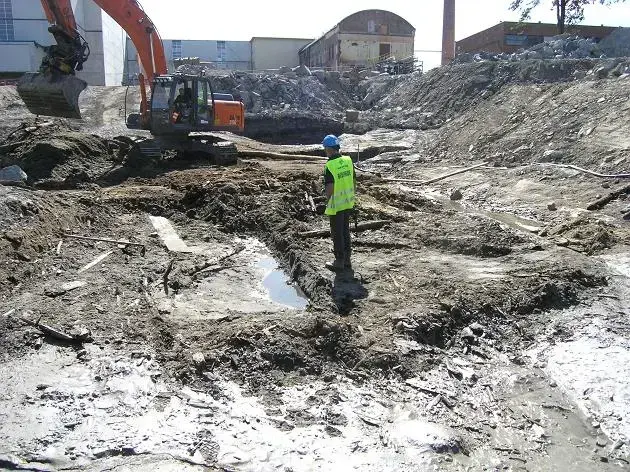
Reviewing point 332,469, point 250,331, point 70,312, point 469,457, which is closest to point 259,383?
point 250,331

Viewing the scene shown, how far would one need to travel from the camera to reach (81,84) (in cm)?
1091

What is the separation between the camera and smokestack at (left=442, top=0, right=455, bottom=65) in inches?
1435

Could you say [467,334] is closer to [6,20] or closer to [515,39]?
[6,20]

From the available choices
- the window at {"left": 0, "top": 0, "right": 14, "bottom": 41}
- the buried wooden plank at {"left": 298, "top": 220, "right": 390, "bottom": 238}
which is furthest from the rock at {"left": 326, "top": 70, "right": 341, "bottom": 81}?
the buried wooden plank at {"left": 298, "top": 220, "right": 390, "bottom": 238}

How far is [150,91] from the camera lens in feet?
46.4

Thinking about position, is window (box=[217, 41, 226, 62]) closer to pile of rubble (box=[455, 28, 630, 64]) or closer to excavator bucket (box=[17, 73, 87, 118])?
pile of rubble (box=[455, 28, 630, 64])

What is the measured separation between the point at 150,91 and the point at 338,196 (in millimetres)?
9296

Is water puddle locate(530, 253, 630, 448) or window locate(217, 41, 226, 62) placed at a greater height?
window locate(217, 41, 226, 62)

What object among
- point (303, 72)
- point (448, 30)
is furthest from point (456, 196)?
point (448, 30)

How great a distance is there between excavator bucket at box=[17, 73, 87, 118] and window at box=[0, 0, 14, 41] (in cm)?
2718

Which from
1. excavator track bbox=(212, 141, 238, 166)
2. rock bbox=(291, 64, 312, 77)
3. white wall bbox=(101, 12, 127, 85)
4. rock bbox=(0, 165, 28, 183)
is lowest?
rock bbox=(0, 165, 28, 183)

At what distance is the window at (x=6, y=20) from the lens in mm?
32772

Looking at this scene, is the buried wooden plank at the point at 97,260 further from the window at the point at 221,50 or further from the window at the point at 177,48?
the window at the point at 221,50

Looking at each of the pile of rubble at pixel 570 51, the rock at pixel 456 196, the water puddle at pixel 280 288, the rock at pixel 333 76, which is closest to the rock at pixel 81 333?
the water puddle at pixel 280 288
